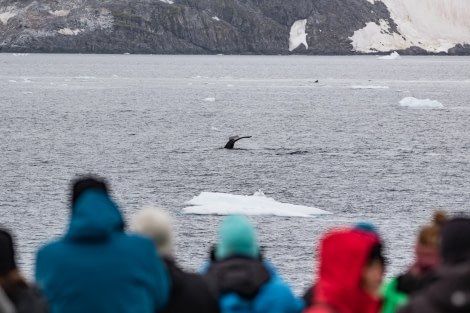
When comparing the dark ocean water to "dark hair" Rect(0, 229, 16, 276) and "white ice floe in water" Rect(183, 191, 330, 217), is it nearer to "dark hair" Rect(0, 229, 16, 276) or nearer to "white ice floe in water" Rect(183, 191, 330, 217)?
"white ice floe in water" Rect(183, 191, 330, 217)

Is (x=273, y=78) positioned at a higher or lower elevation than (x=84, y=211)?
lower

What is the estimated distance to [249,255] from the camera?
7508 mm

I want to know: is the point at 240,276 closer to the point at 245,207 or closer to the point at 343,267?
the point at 343,267

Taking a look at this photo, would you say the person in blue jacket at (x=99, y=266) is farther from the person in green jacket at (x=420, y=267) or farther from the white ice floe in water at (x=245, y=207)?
the white ice floe in water at (x=245, y=207)

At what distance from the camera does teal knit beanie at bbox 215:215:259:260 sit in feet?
23.9

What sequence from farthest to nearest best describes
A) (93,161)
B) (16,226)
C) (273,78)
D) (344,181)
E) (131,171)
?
(273,78), (93,161), (131,171), (344,181), (16,226)

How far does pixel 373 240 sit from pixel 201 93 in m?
124

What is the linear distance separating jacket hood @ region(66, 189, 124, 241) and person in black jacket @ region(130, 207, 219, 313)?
0.33 metres

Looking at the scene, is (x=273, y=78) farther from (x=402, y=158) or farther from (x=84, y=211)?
(x=84, y=211)

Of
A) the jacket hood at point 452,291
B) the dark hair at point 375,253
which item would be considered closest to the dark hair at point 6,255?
the dark hair at point 375,253

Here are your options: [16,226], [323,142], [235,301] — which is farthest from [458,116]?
[235,301]

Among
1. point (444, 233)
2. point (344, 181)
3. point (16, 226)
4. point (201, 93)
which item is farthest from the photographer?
point (201, 93)

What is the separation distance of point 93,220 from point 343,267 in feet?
5.54

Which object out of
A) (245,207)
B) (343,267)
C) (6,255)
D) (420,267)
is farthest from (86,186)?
(245,207)
